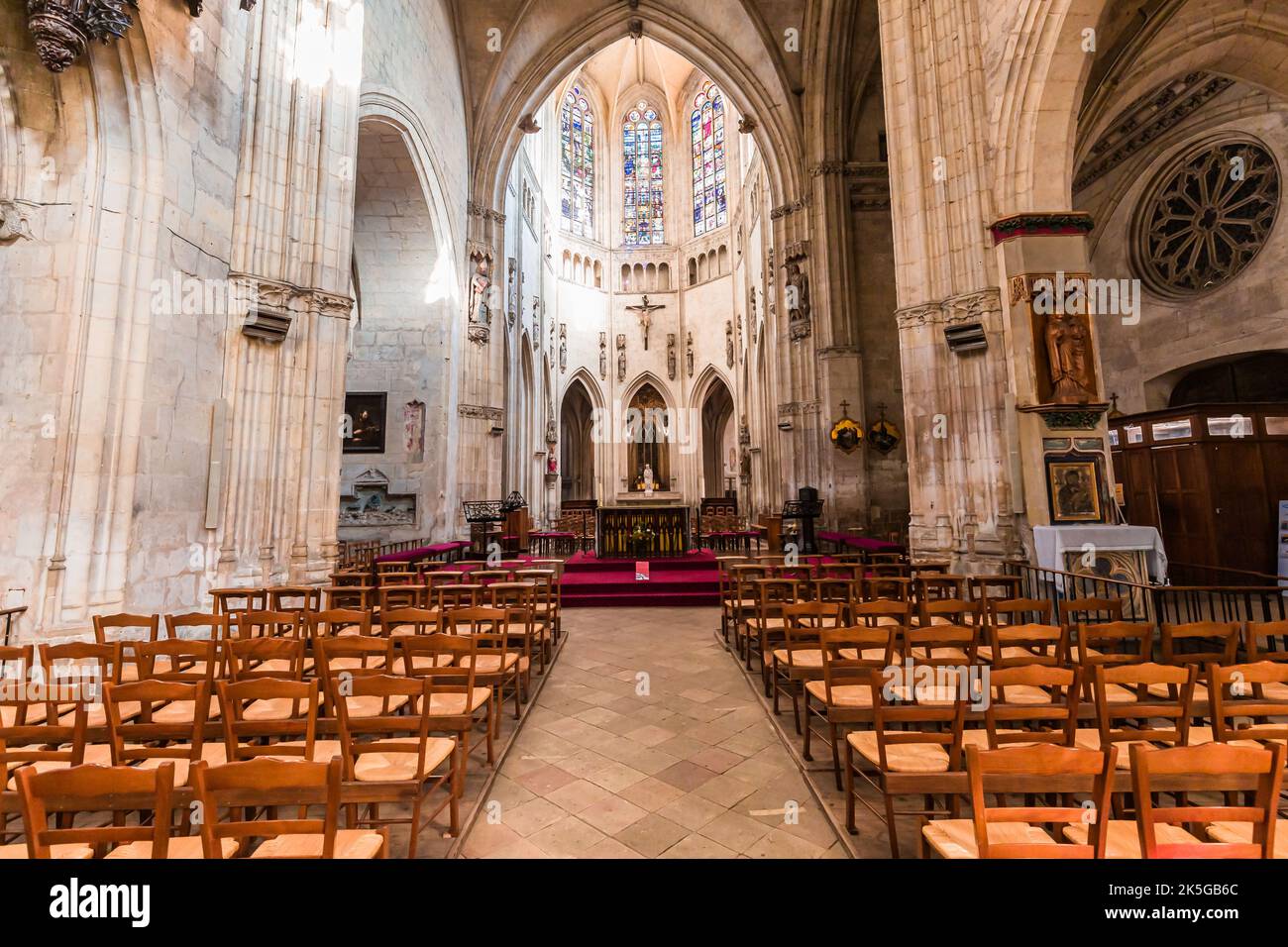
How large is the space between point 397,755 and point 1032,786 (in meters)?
2.71

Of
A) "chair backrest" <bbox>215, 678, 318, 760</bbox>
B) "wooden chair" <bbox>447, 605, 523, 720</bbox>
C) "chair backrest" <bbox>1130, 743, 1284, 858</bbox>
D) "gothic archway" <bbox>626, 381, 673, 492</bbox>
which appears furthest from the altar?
"gothic archway" <bbox>626, 381, 673, 492</bbox>

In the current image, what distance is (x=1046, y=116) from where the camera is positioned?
6812mm

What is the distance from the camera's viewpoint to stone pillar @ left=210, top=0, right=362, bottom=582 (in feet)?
22.0

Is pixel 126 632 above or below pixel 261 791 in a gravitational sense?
below

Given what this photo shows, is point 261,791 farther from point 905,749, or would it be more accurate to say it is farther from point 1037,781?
point 905,749

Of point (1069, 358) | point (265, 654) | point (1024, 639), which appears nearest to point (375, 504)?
point (265, 654)

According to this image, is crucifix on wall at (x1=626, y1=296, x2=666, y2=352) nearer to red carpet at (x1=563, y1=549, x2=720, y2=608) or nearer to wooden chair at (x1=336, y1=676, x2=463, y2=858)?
red carpet at (x1=563, y1=549, x2=720, y2=608)

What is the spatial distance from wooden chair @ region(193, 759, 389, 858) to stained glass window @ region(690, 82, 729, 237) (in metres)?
27.1

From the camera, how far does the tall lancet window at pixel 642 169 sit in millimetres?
27578

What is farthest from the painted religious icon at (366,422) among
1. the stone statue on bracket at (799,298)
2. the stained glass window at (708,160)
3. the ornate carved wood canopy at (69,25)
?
the stained glass window at (708,160)

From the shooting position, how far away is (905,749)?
2.63 meters

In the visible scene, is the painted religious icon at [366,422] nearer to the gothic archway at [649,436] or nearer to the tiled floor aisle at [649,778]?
the tiled floor aisle at [649,778]
